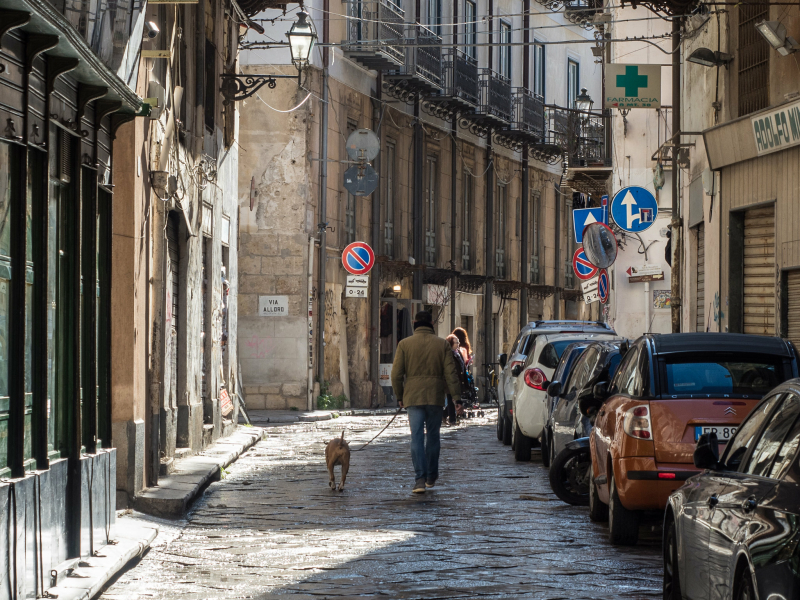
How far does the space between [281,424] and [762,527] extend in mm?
21365

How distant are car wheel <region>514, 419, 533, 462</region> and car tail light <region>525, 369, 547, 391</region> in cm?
60

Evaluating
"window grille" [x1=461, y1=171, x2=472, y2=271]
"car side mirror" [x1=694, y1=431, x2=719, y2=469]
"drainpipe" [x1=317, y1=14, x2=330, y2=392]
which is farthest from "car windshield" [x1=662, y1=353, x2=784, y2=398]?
"window grille" [x1=461, y1=171, x2=472, y2=271]

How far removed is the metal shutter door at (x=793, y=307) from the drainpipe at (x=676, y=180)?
16.2 ft

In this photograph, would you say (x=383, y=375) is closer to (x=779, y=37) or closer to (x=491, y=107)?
(x=491, y=107)

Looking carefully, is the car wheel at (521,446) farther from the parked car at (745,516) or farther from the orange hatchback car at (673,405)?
the parked car at (745,516)

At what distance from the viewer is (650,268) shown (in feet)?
108

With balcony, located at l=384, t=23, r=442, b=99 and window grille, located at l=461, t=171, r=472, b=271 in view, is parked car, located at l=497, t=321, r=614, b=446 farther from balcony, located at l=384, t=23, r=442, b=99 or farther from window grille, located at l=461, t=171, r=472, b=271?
window grille, located at l=461, t=171, r=472, b=271

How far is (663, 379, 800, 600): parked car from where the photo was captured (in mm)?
4691

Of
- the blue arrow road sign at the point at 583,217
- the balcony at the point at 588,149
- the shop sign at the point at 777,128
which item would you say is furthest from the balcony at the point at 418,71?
the shop sign at the point at 777,128

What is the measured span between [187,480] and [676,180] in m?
11.2

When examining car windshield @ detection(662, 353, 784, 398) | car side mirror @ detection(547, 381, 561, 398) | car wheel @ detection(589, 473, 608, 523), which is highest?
car windshield @ detection(662, 353, 784, 398)

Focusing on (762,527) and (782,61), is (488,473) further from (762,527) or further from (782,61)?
(762,527)

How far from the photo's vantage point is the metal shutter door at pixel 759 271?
56.6 ft

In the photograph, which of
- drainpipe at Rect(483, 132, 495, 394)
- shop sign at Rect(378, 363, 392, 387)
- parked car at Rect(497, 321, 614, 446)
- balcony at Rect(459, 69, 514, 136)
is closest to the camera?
parked car at Rect(497, 321, 614, 446)
